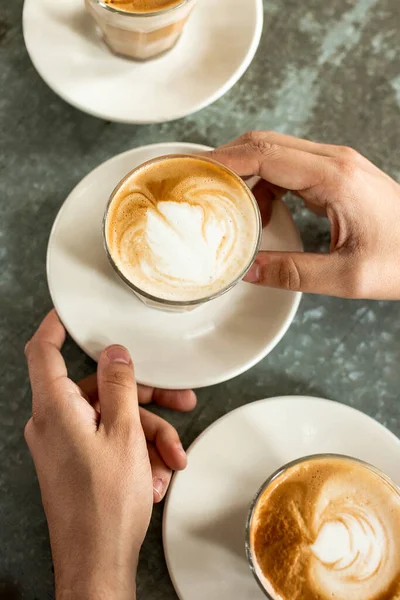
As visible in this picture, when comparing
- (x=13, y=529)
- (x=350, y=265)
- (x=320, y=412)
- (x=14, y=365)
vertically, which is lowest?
(x=13, y=529)

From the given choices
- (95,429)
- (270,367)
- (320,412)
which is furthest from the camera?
(270,367)

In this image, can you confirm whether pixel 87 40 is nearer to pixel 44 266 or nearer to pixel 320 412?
pixel 44 266

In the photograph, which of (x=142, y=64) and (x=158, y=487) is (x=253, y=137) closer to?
(x=142, y=64)

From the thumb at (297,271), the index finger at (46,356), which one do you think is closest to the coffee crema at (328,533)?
the thumb at (297,271)

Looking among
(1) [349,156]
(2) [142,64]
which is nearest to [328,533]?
(1) [349,156]

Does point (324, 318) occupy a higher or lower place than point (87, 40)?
lower

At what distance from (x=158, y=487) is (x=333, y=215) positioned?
1.80 ft

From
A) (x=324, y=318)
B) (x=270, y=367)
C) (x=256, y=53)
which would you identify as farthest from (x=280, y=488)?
(x=256, y=53)

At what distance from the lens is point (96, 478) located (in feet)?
3.32

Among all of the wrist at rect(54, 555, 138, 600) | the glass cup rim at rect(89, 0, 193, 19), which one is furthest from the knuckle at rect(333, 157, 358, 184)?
the wrist at rect(54, 555, 138, 600)

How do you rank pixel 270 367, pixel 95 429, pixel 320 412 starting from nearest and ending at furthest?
1. pixel 95 429
2. pixel 320 412
3. pixel 270 367

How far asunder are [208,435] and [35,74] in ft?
2.59

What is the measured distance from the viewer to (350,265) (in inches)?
44.1

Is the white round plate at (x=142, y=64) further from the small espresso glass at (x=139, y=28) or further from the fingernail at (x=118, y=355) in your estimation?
the fingernail at (x=118, y=355)
